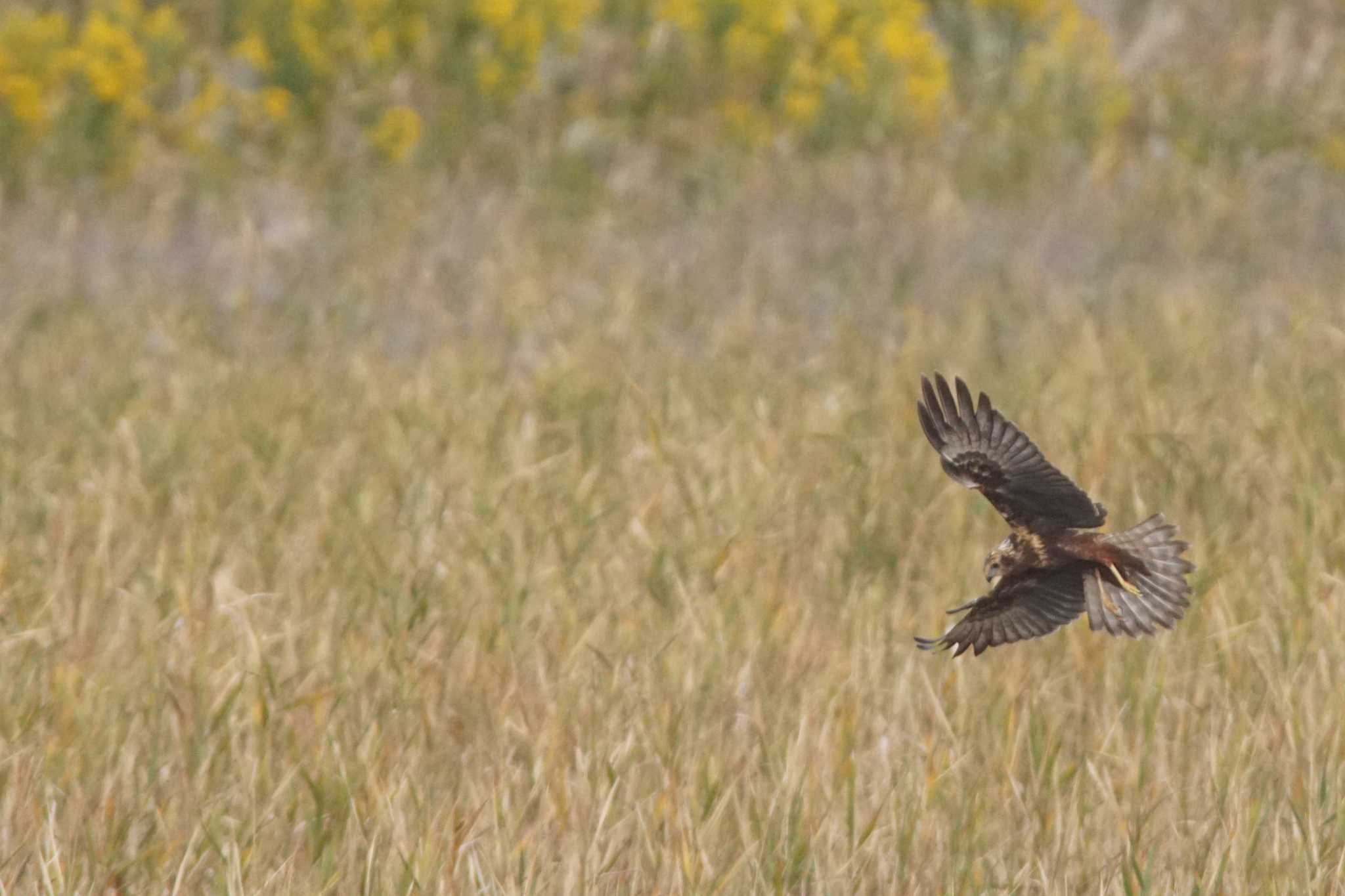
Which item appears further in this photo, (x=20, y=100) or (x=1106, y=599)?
(x=20, y=100)

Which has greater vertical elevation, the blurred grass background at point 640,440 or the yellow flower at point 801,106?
the yellow flower at point 801,106

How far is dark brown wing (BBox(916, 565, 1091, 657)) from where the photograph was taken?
2334 mm

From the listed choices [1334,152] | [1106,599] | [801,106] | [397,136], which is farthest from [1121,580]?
[1334,152]

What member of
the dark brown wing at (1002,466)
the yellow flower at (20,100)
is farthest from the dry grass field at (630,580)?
the yellow flower at (20,100)

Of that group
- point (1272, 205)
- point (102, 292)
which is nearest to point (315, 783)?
point (102, 292)

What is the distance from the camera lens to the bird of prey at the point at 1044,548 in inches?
88.7

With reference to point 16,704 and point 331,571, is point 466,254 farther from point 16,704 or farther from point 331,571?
point 16,704

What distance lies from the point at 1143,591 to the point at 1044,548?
0.16 metres

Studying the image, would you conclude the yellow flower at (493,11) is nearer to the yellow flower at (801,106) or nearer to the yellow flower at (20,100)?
the yellow flower at (801,106)

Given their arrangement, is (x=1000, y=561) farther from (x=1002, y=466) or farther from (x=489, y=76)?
(x=489, y=76)

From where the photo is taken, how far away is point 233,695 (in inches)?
97.0

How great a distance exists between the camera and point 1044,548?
2.25m

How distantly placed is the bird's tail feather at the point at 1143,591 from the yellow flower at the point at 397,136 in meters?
4.56

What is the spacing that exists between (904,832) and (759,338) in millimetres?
2916
